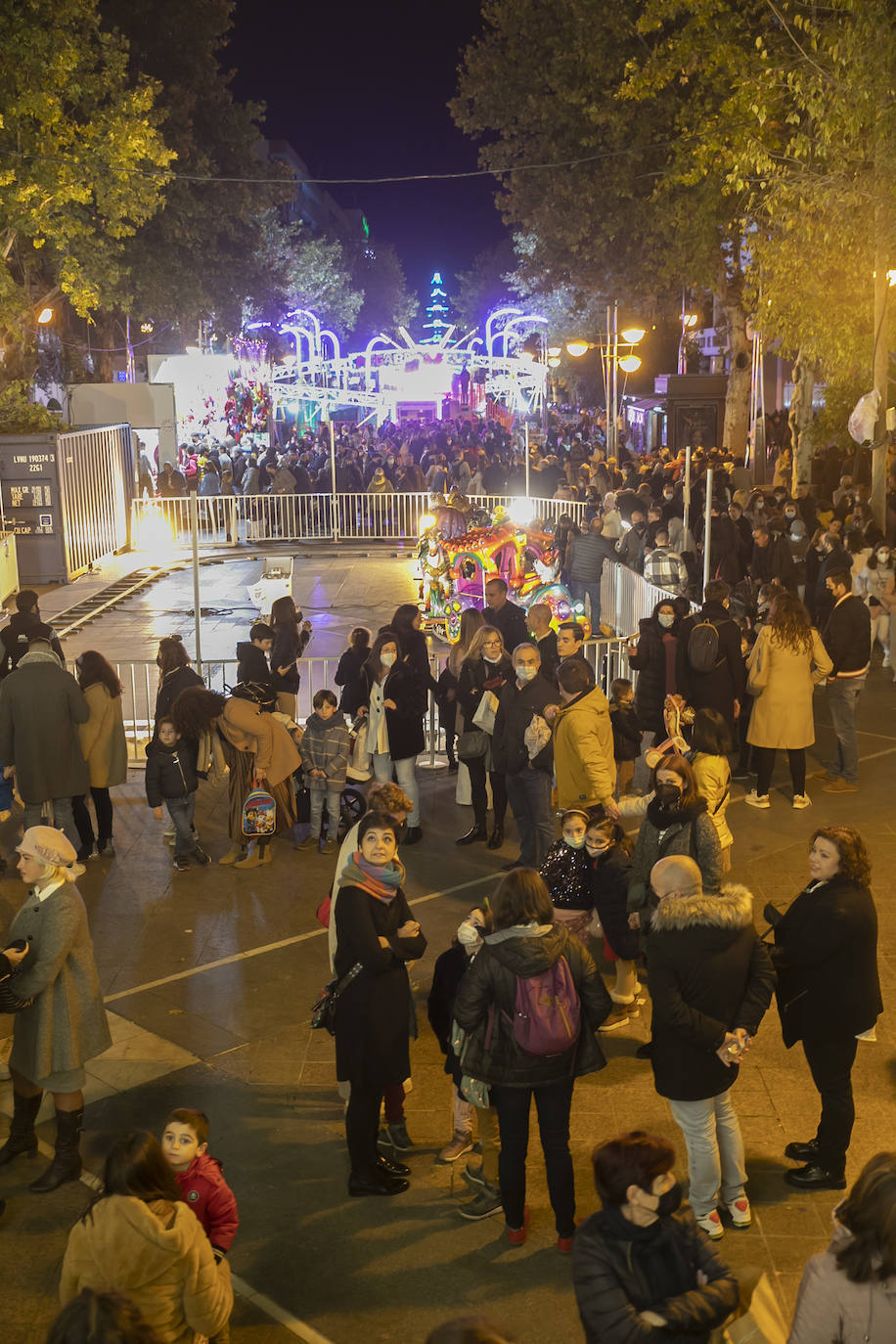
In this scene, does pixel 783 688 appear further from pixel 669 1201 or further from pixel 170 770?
pixel 669 1201

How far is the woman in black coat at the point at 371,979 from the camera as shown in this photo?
4850 mm

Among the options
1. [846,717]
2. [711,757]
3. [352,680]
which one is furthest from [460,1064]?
[846,717]

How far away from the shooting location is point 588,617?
15.8 meters

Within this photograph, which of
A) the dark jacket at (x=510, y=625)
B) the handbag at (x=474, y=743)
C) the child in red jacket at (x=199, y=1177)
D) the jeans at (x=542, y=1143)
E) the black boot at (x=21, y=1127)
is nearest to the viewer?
the child in red jacket at (x=199, y=1177)

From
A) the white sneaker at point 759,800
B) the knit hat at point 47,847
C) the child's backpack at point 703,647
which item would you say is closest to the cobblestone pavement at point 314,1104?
the white sneaker at point 759,800

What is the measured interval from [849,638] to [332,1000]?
617 centimetres

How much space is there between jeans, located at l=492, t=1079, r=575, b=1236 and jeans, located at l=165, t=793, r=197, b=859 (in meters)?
4.48

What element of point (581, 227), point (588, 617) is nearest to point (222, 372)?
point (581, 227)

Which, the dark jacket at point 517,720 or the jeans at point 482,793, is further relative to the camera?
the jeans at point 482,793

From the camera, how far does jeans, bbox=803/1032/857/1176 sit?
4.90 metres

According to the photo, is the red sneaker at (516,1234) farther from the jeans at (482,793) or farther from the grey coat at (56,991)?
the jeans at (482,793)

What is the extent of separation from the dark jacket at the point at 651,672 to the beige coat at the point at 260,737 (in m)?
2.66

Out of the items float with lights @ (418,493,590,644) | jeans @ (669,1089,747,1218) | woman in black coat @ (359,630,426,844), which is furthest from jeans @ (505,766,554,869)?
float with lights @ (418,493,590,644)

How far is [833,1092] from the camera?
195 inches
